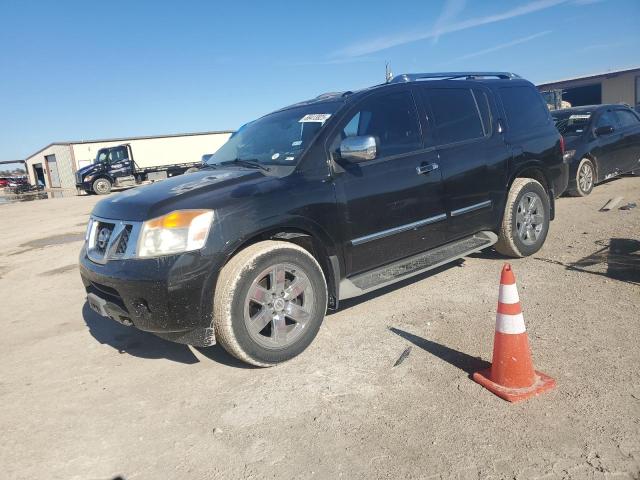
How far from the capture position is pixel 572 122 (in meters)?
8.94

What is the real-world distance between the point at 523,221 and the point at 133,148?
106ft

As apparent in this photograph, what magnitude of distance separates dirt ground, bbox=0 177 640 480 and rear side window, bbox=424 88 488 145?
1.44m

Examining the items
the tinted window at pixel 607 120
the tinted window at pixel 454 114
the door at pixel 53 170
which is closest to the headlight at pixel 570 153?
the tinted window at pixel 607 120

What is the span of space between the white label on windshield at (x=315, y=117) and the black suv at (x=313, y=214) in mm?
20

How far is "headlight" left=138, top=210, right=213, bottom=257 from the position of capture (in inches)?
117

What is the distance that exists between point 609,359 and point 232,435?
2358mm

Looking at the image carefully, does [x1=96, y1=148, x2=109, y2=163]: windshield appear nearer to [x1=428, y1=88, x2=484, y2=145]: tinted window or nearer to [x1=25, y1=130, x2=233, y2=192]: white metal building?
[x1=25, y1=130, x2=233, y2=192]: white metal building

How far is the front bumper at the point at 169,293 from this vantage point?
9.60ft

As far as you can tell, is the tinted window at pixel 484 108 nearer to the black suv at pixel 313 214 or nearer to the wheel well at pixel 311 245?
the black suv at pixel 313 214

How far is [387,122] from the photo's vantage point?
409 centimetres

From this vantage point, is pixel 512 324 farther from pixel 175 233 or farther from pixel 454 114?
pixel 454 114

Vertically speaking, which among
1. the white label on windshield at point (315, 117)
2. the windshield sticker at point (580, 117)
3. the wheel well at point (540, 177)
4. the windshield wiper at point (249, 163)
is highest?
the white label on windshield at point (315, 117)

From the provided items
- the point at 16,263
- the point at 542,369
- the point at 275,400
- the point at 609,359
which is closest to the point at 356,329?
the point at 275,400

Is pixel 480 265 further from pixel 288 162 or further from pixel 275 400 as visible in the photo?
pixel 275 400
